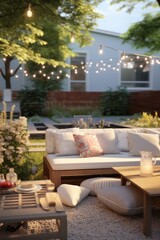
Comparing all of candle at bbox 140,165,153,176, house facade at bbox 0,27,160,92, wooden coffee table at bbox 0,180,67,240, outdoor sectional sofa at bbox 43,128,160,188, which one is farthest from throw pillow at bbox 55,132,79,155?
house facade at bbox 0,27,160,92

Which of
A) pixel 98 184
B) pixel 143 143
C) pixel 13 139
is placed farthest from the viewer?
pixel 143 143

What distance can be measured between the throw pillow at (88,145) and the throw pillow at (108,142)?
4.6 inches

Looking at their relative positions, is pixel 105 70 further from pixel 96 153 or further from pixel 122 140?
pixel 96 153

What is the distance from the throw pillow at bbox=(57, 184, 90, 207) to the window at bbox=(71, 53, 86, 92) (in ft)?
39.9

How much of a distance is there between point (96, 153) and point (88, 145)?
0.16 m

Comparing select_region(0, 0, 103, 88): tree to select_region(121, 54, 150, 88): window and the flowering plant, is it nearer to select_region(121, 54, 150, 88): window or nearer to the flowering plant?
the flowering plant

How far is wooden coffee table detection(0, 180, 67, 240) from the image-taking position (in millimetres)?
2477

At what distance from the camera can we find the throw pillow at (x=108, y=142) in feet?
16.1

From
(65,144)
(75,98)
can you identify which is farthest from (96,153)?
(75,98)

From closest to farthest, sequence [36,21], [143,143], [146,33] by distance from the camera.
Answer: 1. [143,143]
2. [36,21]
3. [146,33]

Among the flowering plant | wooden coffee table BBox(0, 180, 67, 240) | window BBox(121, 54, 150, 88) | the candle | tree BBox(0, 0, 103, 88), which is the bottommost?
wooden coffee table BBox(0, 180, 67, 240)

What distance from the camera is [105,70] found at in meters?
15.9

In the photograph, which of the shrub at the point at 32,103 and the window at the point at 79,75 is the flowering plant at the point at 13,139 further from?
the window at the point at 79,75

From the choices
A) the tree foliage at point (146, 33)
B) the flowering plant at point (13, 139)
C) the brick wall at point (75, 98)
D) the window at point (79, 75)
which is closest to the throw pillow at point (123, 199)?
the flowering plant at point (13, 139)
